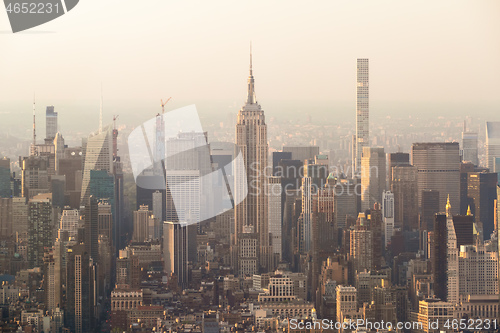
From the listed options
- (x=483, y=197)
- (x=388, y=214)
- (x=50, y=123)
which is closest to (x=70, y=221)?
(x=50, y=123)

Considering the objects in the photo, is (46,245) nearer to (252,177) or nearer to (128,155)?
(128,155)

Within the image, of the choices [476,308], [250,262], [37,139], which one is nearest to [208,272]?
[250,262]

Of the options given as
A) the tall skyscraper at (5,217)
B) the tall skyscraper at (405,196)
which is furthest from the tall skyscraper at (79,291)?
the tall skyscraper at (405,196)

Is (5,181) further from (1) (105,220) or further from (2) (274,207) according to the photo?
(2) (274,207)

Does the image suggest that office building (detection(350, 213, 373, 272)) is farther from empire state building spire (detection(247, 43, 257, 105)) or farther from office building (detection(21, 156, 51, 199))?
office building (detection(21, 156, 51, 199))

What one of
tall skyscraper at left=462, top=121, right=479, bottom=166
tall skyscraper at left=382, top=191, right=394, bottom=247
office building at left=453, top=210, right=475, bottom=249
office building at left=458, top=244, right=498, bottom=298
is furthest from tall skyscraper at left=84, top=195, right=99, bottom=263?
tall skyscraper at left=462, top=121, right=479, bottom=166

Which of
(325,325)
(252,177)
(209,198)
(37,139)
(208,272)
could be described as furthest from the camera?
(252,177)
